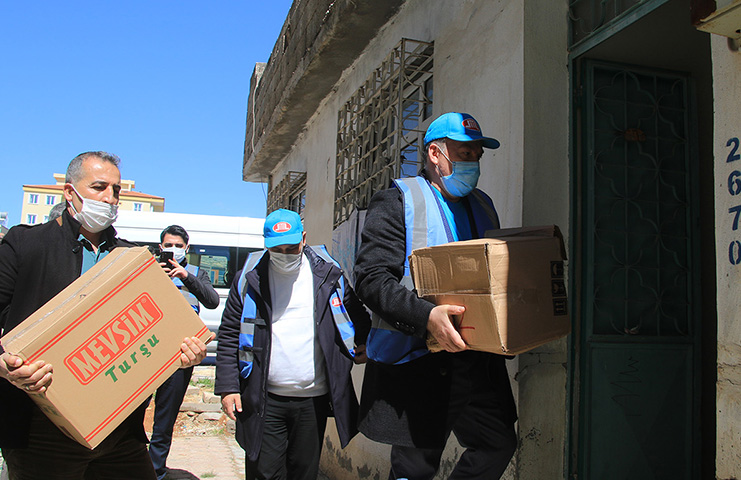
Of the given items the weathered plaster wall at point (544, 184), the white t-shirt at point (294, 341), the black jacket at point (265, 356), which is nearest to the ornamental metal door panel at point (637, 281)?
the weathered plaster wall at point (544, 184)

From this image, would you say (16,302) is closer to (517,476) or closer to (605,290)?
(517,476)

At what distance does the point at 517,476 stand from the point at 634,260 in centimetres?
126

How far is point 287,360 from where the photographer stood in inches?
122

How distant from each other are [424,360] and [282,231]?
46.3 inches

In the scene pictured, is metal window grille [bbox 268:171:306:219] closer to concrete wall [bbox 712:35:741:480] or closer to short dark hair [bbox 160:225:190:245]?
short dark hair [bbox 160:225:190:245]

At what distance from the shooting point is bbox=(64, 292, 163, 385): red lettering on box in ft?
6.48

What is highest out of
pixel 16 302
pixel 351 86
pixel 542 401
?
pixel 351 86

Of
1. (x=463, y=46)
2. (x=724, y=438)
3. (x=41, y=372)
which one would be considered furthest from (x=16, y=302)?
(x=463, y=46)

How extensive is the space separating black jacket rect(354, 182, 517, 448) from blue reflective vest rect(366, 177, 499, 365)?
3 centimetres

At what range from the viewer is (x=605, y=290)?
3.08 metres

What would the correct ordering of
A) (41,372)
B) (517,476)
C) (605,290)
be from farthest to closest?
(605,290)
(517,476)
(41,372)

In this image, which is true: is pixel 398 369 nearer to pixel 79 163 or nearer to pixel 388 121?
pixel 79 163

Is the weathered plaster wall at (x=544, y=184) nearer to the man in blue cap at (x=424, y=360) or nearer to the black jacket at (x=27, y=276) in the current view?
the man in blue cap at (x=424, y=360)

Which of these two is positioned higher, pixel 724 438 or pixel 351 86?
pixel 351 86
